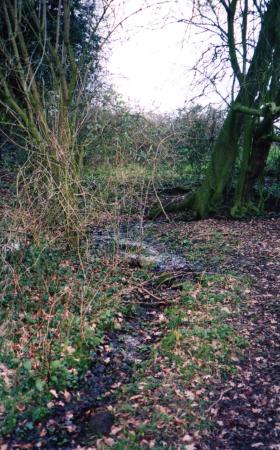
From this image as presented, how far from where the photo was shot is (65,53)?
871 cm

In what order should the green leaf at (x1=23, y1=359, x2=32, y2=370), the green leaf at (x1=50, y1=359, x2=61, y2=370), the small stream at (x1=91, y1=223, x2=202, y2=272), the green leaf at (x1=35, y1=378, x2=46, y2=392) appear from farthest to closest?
the small stream at (x1=91, y1=223, x2=202, y2=272)
the green leaf at (x1=50, y1=359, x2=61, y2=370)
the green leaf at (x1=23, y1=359, x2=32, y2=370)
the green leaf at (x1=35, y1=378, x2=46, y2=392)

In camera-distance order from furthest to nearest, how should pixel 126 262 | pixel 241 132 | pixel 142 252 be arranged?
1. pixel 241 132
2. pixel 142 252
3. pixel 126 262

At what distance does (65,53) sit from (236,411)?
7.30 metres

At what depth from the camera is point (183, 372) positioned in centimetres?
460

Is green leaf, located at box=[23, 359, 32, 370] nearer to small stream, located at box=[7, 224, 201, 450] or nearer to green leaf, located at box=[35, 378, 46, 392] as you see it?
green leaf, located at box=[35, 378, 46, 392]

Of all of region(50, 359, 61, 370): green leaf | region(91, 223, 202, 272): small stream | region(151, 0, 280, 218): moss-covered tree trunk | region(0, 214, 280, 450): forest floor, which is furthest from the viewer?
region(151, 0, 280, 218): moss-covered tree trunk

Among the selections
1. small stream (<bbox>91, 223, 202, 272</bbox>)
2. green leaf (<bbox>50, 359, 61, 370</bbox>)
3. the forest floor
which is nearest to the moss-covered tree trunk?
small stream (<bbox>91, 223, 202, 272</bbox>)

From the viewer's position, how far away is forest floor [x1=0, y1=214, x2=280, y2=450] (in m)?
3.80

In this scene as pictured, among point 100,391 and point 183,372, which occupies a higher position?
point 183,372

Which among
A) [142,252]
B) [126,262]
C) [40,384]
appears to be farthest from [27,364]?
[142,252]

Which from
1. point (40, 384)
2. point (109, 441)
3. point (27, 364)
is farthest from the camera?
point (27, 364)

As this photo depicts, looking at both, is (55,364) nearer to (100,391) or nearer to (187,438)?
(100,391)

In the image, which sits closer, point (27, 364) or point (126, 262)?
point (27, 364)

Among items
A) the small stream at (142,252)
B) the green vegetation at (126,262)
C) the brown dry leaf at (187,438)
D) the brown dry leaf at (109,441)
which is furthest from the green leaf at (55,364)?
the small stream at (142,252)
